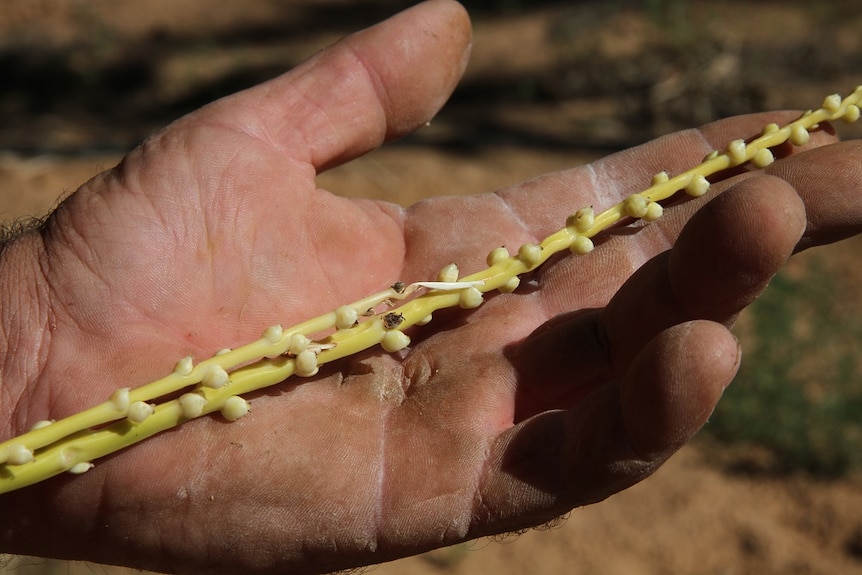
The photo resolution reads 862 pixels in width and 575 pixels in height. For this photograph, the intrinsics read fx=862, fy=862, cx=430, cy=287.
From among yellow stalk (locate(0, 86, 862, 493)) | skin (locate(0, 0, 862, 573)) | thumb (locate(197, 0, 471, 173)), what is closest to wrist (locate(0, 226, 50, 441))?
skin (locate(0, 0, 862, 573))

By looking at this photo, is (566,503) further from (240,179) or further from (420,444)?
(240,179)

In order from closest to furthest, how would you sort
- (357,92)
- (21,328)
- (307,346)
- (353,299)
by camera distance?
(307,346) → (21,328) → (353,299) → (357,92)

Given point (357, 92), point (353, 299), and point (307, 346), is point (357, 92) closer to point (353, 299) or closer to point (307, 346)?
point (353, 299)

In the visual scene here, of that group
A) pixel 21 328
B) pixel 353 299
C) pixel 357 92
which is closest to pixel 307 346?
pixel 353 299

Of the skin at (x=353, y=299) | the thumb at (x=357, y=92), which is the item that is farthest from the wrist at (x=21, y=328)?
the thumb at (x=357, y=92)

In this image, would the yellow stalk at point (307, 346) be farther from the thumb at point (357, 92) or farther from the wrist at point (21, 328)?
the thumb at point (357, 92)

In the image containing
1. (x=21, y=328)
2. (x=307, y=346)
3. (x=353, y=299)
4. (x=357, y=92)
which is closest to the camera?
(x=307, y=346)

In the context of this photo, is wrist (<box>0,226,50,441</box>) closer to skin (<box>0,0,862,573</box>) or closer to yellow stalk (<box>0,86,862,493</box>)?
skin (<box>0,0,862,573</box>)
